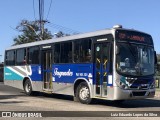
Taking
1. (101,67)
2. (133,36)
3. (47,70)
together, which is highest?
(133,36)

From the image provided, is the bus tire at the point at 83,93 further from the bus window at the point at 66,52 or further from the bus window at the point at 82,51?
the bus window at the point at 66,52

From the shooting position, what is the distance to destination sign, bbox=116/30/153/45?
1664cm

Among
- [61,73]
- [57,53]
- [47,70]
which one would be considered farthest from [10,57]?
[61,73]

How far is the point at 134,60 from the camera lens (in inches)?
656

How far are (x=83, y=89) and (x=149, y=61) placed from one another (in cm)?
319

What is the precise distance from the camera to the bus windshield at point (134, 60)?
53.6 feet

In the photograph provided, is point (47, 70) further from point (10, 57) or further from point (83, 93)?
point (10, 57)

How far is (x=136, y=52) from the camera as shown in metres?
16.9

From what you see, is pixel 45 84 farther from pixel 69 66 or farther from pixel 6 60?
pixel 6 60

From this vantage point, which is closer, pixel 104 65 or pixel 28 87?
pixel 104 65

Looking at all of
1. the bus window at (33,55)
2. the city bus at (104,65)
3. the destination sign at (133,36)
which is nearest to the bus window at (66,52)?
the city bus at (104,65)

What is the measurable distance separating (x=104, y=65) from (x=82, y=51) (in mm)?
1758

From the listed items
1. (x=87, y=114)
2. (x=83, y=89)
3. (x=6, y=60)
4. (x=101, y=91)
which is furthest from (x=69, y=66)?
(x=6, y=60)

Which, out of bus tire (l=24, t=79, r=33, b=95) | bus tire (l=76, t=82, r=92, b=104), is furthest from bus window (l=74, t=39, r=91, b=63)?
bus tire (l=24, t=79, r=33, b=95)
